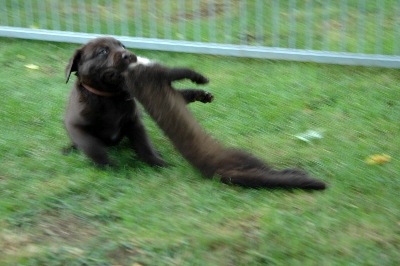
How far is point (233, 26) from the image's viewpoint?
826 centimetres

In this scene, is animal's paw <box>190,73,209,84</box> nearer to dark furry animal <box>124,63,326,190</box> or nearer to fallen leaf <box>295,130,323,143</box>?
dark furry animal <box>124,63,326,190</box>

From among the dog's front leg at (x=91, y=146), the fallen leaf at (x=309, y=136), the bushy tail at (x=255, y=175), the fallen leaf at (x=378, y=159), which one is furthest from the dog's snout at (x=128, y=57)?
the fallen leaf at (x=378, y=159)

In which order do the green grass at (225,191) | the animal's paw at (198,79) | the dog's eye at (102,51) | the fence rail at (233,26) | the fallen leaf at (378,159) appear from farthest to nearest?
the fence rail at (233,26) < the dog's eye at (102,51) < the fallen leaf at (378,159) < the animal's paw at (198,79) < the green grass at (225,191)

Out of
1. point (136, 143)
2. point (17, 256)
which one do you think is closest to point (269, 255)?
point (17, 256)

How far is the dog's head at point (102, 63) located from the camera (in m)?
5.18

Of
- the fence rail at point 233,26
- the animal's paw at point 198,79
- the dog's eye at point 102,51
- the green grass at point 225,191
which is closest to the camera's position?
the green grass at point 225,191

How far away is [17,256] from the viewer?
13.0ft

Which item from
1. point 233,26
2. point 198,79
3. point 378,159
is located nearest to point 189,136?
point 198,79

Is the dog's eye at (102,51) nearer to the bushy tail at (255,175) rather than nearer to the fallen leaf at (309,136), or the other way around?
the bushy tail at (255,175)

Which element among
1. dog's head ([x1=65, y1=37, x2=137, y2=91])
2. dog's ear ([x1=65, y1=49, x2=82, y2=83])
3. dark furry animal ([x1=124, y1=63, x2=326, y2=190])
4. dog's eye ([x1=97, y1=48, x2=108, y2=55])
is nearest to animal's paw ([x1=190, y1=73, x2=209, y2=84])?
dark furry animal ([x1=124, y1=63, x2=326, y2=190])

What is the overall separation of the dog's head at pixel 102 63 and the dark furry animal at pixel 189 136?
9.9 inches

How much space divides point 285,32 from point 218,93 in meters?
1.65

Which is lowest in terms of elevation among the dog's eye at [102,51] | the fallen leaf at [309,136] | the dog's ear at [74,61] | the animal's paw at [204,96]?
the fallen leaf at [309,136]

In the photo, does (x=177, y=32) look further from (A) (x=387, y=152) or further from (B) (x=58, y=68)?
(A) (x=387, y=152)
